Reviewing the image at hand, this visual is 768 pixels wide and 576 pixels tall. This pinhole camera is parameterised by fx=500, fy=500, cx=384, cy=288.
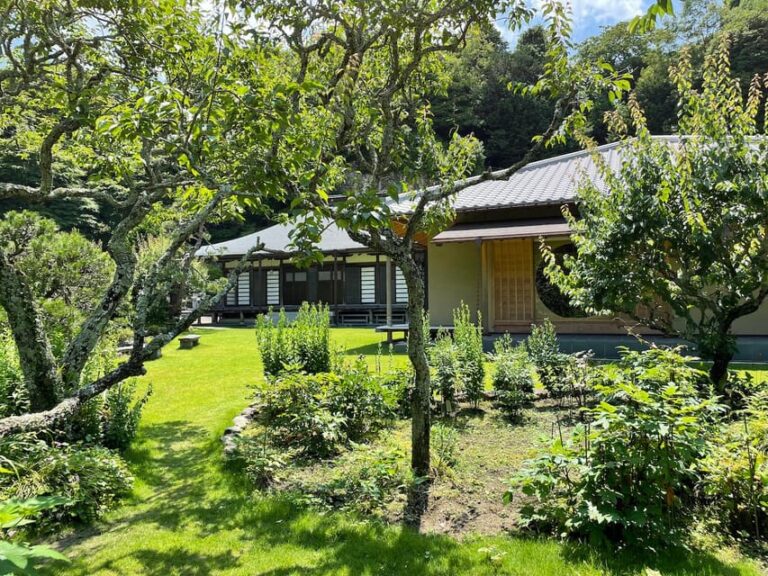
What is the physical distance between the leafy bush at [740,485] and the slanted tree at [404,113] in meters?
1.91

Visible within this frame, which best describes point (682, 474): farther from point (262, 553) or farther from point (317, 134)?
point (317, 134)

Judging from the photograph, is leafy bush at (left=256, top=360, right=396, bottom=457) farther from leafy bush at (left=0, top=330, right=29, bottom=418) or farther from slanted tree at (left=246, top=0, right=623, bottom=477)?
leafy bush at (left=0, top=330, right=29, bottom=418)

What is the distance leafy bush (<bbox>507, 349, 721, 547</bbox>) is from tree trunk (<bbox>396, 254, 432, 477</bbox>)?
95 centimetres

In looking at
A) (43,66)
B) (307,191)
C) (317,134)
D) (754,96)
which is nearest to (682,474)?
(307,191)

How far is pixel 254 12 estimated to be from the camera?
4.68 m

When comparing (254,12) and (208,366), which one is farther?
(208,366)

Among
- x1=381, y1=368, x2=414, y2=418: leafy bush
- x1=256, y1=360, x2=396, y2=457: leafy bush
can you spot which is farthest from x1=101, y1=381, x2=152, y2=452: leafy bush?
x1=381, y1=368, x2=414, y2=418: leafy bush

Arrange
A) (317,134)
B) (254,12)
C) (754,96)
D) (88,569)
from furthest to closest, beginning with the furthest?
1. (754,96)
2. (254,12)
3. (317,134)
4. (88,569)

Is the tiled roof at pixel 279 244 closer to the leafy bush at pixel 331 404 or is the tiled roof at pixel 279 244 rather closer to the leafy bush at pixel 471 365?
the leafy bush at pixel 471 365

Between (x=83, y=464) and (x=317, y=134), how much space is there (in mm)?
3064

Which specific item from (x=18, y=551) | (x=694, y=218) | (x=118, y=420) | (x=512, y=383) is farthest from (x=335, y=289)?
(x=18, y=551)

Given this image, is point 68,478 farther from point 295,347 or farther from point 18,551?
point 295,347

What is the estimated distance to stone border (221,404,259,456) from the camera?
475 cm

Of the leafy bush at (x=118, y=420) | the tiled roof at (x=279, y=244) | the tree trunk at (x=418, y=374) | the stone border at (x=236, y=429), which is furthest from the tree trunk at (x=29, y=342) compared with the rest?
the tiled roof at (x=279, y=244)
